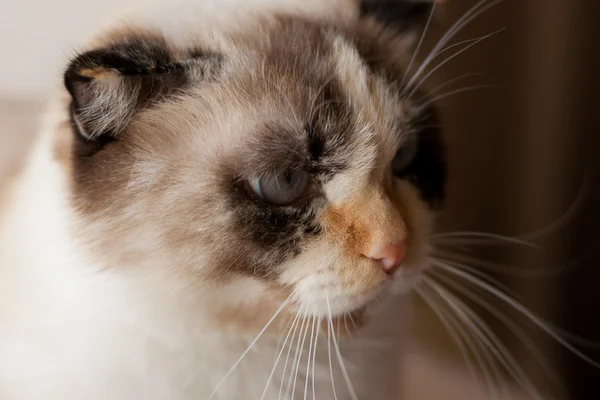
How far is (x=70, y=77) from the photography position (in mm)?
469

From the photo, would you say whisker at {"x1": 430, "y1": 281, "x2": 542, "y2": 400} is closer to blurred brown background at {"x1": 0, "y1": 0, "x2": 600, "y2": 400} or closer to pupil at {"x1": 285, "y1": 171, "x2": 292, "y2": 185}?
blurred brown background at {"x1": 0, "y1": 0, "x2": 600, "y2": 400}

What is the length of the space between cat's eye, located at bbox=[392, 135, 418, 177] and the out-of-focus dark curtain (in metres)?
0.22

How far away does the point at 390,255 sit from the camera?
1.88ft

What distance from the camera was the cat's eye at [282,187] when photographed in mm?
545

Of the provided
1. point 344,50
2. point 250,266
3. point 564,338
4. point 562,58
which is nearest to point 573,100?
point 562,58

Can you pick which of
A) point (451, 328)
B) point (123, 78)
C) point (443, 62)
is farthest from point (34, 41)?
point (451, 328)

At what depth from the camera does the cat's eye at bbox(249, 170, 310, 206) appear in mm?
545

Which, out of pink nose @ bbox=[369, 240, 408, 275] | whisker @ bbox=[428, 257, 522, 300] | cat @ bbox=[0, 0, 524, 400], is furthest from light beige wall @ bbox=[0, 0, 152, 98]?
whisker @ bbox=[428, 257, 522, 300]

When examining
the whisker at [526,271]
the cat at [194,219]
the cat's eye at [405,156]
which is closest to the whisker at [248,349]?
the cat at [194,219]

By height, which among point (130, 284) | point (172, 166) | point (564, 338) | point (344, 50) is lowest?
point (564, 338)

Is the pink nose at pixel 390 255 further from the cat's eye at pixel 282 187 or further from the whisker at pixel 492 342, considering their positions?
the whisker at pixel 492 342

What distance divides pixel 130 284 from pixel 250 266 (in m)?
0.11

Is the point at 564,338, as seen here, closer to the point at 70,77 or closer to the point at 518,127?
the point at 518,127

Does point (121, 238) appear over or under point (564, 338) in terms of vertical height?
over
